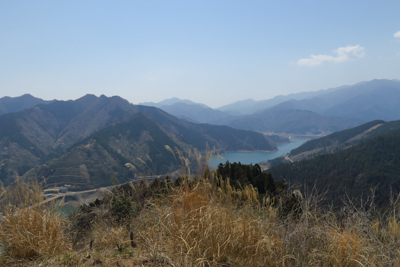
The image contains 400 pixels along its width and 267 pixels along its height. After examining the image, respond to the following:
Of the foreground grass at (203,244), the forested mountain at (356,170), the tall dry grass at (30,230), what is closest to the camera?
the foreground grass at (203,244)

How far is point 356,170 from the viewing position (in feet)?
223

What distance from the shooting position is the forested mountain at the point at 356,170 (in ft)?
196

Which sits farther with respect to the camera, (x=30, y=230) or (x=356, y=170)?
(x=356, y=170)

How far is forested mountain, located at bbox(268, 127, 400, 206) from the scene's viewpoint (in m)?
59.7

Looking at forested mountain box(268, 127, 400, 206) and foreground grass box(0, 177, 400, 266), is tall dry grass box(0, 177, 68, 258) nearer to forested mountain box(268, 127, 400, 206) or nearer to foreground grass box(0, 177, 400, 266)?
foreground grass box(0, 177, 400, 266)

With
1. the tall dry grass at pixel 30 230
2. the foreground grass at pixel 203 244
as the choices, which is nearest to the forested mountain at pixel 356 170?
the foreground grass at pixel 203 244

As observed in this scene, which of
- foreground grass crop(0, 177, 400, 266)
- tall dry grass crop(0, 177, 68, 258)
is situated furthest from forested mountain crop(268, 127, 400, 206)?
tall dry grass crop(0, 177, 68, 258)

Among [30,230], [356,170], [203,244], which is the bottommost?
[356,170]

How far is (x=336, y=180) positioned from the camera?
6438cm

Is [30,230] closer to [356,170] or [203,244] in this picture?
[203,244]

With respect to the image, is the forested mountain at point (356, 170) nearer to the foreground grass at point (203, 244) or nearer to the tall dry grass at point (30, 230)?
the foreground grass at point (203, 244)

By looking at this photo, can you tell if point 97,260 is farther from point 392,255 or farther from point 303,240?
point 392,255

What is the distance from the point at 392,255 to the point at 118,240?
4.12 metres

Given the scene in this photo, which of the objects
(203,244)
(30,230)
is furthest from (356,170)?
(30,230)
